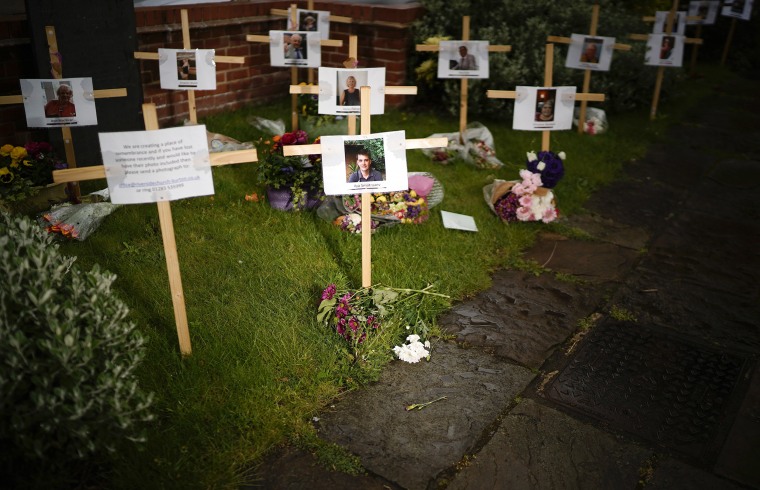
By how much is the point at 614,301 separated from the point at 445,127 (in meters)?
3.76

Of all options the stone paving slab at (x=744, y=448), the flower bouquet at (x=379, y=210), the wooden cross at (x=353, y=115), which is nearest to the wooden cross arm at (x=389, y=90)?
the wooden cross at (x=353, y=115)

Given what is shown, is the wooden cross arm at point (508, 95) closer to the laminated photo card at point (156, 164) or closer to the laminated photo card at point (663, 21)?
the laminated photo card at point (156, 164)

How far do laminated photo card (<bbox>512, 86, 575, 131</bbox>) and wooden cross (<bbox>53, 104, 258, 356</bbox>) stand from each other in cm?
294

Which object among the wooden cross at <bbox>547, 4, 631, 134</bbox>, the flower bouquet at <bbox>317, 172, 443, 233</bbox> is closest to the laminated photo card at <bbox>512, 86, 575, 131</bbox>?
the flower bouquet at <bbox>317, 172, 443, 233</bbox>

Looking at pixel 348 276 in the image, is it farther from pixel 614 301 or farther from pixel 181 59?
pixel 181 59

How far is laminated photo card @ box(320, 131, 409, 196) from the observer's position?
340 cm

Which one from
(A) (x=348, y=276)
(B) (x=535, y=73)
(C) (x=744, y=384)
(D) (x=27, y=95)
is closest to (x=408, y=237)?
(A) (x=348, y=276)

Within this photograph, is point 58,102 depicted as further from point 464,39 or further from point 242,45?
point 464,39

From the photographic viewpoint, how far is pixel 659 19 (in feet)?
27.3

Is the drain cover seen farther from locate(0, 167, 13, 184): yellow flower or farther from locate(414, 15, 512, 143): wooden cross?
locate(0, 167, 13, 184): yellow flower

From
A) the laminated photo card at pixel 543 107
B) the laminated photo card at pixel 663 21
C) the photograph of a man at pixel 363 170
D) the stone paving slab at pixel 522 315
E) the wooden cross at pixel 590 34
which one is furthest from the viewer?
the laminated photo card at pixel 663 21

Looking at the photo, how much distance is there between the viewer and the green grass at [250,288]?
2.80 meters

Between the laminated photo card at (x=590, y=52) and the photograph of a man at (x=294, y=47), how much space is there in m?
2.92

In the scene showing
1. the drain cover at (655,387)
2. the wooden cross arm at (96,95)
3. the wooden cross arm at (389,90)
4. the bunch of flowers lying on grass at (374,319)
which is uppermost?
the wooden cross arm at (389,90)
